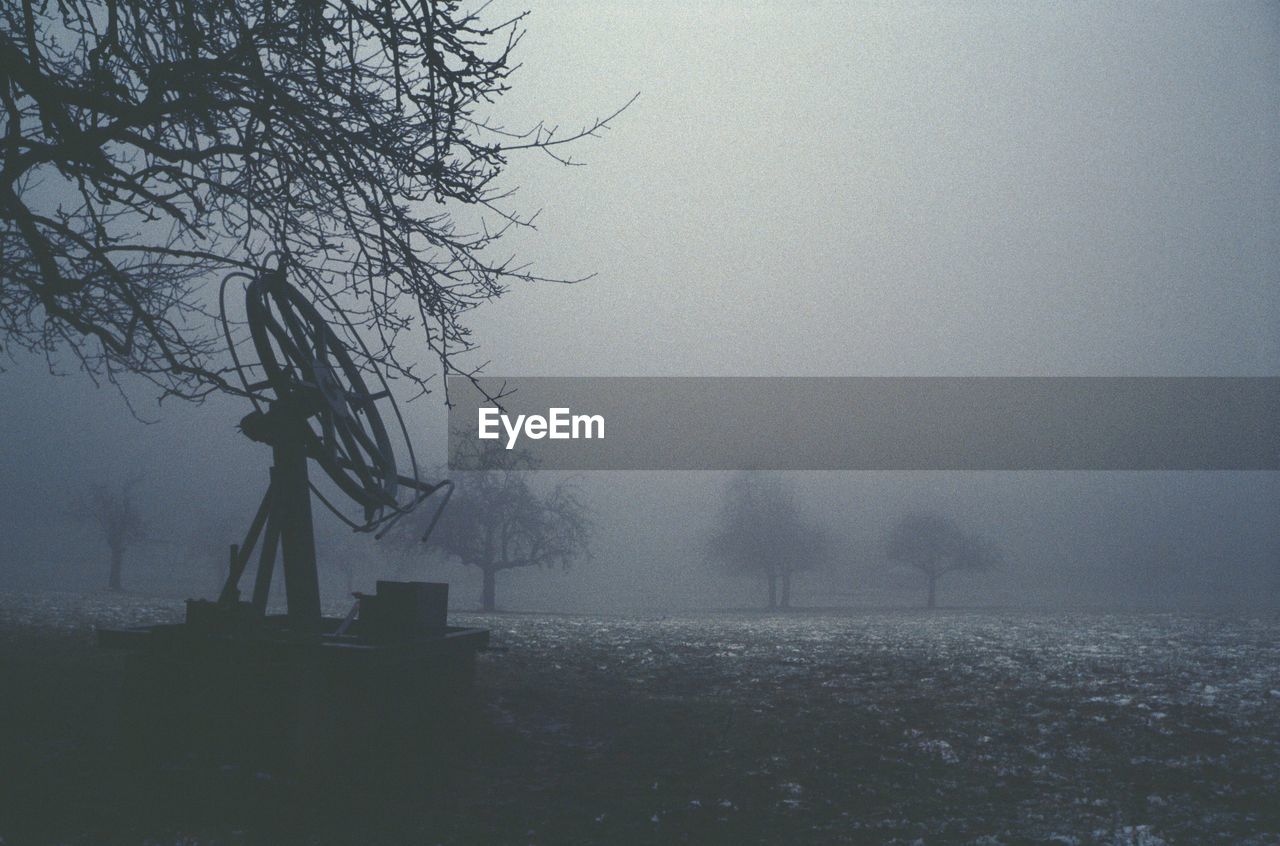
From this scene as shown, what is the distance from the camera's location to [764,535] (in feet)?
171

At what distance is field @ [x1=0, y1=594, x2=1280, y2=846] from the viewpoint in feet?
17.9

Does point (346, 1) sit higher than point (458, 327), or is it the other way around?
point (346, 1)

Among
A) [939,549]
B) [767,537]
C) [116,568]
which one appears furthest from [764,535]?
[116,568]

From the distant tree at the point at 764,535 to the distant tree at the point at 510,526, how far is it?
545 inches

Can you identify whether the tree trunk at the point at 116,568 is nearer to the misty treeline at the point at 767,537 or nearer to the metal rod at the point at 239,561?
the misty treeline at the point at 767,537

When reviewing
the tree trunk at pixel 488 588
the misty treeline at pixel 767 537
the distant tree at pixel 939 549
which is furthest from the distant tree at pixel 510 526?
the distant tree at pixel 939 549

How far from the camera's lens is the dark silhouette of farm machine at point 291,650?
6.68 metres

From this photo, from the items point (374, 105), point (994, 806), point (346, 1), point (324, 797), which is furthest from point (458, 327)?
point (994, 806)

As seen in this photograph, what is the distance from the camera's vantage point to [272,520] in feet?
23.3

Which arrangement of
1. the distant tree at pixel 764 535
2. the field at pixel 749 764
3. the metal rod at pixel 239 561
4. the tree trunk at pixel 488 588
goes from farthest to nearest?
the distant tree at pixel 764 535 < the tree trunk at pixel 488 588 < the metal rod at pixel 239 561 < the field at pixel 749 764

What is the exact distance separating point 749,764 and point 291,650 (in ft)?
12.7

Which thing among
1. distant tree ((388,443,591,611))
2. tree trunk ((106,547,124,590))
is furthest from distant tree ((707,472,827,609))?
tree trunk ((106,547,124,590))

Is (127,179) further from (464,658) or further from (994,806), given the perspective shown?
(994,806)

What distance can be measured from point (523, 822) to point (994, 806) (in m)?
3.33
